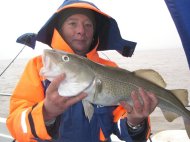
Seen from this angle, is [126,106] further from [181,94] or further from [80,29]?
[80,29]

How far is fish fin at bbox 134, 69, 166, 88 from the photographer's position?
8.68 feet

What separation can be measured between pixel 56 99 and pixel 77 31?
1.10 metres

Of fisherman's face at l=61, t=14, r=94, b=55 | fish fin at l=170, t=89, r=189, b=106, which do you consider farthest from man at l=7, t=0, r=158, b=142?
fish fin at l=170, t=89, r=189, b=106

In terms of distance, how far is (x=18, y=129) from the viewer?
2740 mm

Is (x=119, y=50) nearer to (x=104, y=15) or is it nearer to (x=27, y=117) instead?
(x=104, y=15)

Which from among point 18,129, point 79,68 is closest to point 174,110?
point 79,68

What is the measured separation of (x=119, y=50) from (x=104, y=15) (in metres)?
0.49

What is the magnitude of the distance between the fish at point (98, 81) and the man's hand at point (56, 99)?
0.04 m

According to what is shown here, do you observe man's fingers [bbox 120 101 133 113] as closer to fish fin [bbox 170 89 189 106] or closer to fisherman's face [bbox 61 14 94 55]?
fish fin [bbox 170 89 189 106]

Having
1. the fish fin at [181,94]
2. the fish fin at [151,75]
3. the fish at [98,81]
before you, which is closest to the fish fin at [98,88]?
the fish at [98,81]

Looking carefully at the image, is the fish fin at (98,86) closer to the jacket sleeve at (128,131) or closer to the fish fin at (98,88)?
the fish fin at (98,88)

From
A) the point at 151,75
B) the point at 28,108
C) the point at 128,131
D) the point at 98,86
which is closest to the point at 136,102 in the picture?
the point at 151,75

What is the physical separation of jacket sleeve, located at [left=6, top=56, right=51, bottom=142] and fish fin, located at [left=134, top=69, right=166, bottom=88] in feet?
2.96

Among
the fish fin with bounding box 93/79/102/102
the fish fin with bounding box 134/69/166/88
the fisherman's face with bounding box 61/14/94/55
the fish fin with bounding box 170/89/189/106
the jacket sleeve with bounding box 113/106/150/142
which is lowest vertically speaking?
the jacket sleeve with bounding box 113/106/150/142
